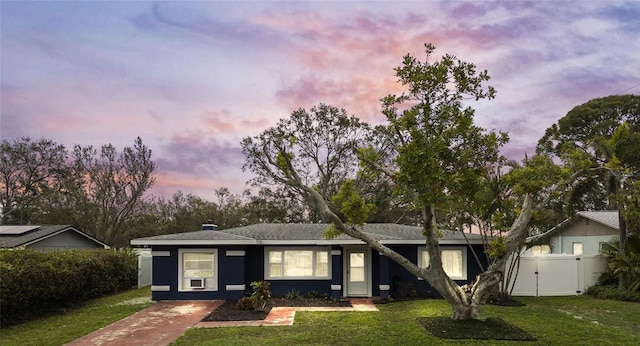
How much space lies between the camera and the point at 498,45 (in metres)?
15.1

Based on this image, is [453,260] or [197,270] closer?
[197,270]

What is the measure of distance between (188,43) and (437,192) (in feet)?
29.8

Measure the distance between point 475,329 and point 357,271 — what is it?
6.73 meters

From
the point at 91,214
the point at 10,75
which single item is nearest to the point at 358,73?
the point at 10,75

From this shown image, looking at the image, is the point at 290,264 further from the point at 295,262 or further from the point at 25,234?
the point at 25,234

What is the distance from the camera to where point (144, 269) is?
22016mm

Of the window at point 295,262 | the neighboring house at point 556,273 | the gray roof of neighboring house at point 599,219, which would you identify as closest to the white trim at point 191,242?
the window at point 295,262

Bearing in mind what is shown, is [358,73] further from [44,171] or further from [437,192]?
[44,171]

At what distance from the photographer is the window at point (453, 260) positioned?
17703 millimetres

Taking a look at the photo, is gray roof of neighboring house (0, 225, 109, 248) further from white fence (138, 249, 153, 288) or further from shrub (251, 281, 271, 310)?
shrub (251, 281, 271, 310)

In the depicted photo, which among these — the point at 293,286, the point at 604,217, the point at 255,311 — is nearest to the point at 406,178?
the point at 255,311

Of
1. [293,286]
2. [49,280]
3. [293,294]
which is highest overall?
[49,280]

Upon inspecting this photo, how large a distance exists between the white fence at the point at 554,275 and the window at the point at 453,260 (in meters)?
2.13

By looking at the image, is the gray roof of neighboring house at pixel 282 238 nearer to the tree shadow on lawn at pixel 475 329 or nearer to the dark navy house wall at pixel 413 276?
the dark navy house wall at pixel 413 276
